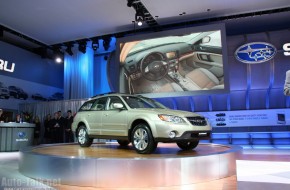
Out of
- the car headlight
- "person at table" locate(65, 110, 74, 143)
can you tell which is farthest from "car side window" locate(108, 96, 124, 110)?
"person at table" locate(65, 110, 74, 143)

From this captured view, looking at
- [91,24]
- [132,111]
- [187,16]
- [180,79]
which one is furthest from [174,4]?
[132,111]

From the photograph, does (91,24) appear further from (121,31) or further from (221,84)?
(221,84)

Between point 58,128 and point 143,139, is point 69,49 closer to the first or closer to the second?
point 58,128

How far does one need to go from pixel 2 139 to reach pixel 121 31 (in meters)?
7.25

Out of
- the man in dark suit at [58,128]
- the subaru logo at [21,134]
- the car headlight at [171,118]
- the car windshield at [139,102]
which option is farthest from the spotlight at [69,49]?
the car headlight at [171,118]

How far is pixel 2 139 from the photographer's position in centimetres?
998

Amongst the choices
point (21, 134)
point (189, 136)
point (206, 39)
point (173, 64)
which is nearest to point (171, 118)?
point (189, 136)

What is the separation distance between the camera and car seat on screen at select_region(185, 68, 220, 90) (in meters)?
10.4

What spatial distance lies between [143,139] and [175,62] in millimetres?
6971

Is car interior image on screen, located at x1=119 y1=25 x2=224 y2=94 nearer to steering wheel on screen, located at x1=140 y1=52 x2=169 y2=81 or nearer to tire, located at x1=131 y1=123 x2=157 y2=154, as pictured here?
steering wheel on screen, located at x1=140 y1=52 x2=169 y2=81

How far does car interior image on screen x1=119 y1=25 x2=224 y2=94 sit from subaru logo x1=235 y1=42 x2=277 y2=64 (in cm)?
217

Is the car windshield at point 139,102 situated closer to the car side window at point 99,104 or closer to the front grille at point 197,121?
the car side window at point 99,104

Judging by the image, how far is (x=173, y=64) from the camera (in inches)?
442

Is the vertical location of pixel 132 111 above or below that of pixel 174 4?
below
